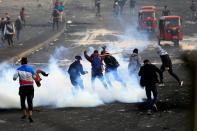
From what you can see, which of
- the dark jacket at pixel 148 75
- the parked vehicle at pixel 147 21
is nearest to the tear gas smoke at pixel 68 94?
the dark jacket at pixel 148 75

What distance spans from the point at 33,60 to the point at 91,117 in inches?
658

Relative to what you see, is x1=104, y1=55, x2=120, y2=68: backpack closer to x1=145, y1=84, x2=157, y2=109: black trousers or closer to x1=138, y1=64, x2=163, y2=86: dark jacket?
x1=138, y1=64, x2=163, y2=86: dark jacket

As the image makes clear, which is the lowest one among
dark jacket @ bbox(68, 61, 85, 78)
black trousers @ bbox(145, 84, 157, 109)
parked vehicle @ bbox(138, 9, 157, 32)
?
black trousers @ bbox(145, 84, 157, 109)

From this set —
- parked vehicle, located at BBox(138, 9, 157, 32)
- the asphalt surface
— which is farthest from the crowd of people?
parked vehicle, located at BBox(138, 9, 157, 32)

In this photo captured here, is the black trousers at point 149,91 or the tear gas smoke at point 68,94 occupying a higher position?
the black trousers at point 149,91

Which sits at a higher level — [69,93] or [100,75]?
[100,75]

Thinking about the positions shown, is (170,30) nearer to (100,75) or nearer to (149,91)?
(100,75)

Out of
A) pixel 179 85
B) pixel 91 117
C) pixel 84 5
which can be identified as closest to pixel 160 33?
pixel 179 85

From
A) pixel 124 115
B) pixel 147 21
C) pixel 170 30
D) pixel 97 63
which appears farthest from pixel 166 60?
pixel 147 21

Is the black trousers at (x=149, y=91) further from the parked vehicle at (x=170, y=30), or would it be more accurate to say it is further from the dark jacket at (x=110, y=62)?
the parked vehicle at (x=170, y=30)

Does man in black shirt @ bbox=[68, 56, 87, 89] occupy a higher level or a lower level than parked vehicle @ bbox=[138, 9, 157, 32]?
lower

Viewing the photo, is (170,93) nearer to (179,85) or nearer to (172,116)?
(179,85)

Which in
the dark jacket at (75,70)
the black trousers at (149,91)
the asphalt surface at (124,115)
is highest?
the dark jacket at (75,70)

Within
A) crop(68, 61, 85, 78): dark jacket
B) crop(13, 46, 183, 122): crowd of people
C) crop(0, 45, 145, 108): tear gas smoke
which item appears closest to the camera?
crop(13, 46, 183, 122): crowd of people
